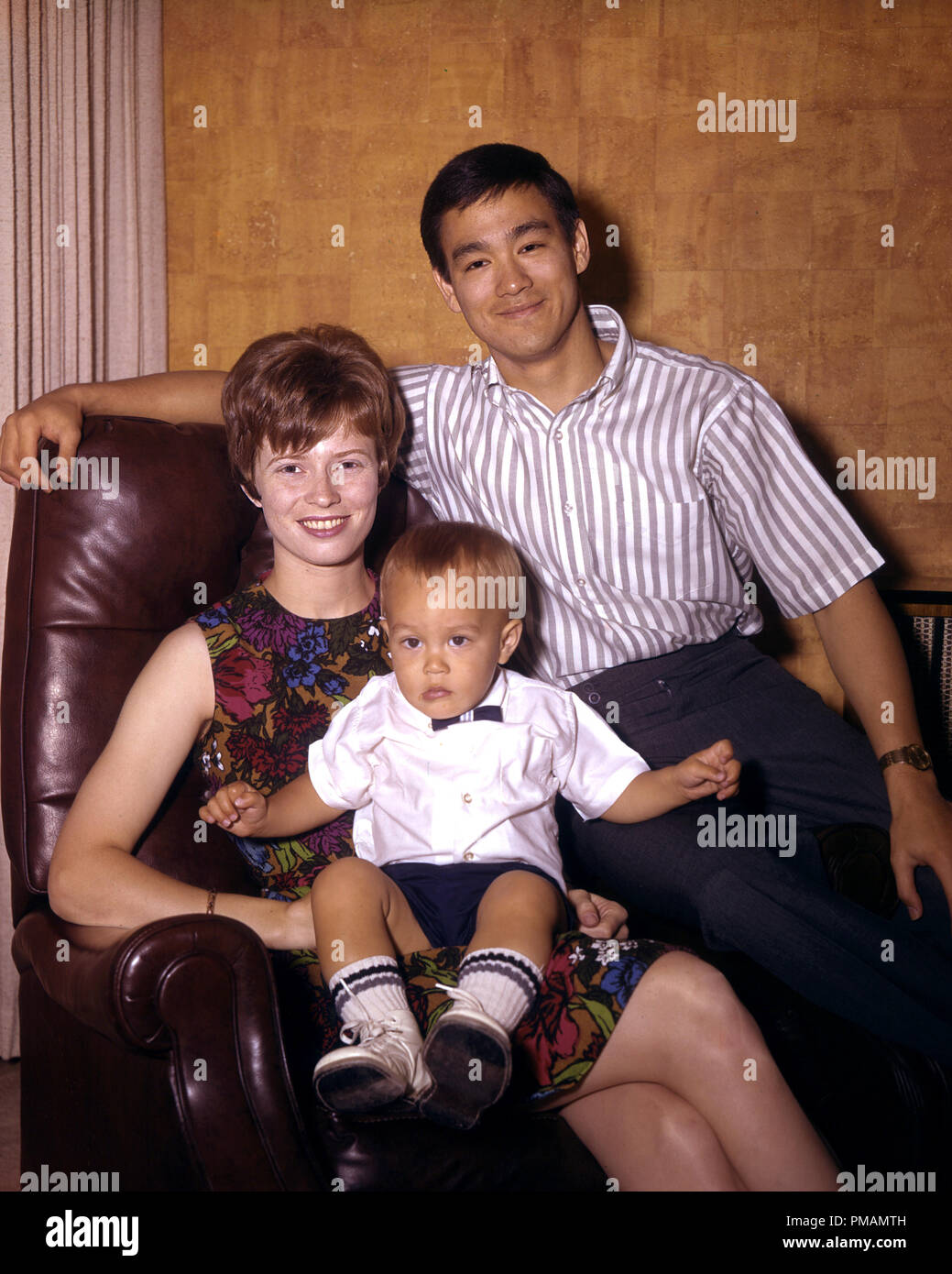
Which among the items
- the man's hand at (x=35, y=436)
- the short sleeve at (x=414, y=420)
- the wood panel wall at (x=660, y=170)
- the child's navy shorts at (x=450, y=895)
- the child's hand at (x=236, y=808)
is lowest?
the child's navy shorts at (x=450, y=895)

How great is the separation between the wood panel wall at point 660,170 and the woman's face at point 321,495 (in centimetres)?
120

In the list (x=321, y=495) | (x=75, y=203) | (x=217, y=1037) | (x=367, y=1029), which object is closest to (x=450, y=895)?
(x=367, y=1029)

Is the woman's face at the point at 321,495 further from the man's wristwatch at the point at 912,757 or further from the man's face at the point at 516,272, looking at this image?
the man's wristwatch at the point at 912,757

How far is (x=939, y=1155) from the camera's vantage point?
5.01 ft

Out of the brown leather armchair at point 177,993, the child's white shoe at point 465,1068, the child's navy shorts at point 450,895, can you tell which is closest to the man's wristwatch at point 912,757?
the brown leather armchair at point 177,993

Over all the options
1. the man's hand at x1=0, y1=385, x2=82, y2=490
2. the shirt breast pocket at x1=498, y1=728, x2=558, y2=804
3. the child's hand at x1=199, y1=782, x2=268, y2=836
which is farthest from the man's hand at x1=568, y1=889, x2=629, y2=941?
the man's hand at x1=0, y1=385, x2=82, y2=490

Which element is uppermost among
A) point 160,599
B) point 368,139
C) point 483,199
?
point 368,139

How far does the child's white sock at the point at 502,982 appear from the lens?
4.09 feet

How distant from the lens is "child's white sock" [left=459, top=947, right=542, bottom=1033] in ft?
4.09

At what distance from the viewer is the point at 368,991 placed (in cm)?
128

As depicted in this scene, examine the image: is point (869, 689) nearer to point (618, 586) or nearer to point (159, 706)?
point (618, 586)

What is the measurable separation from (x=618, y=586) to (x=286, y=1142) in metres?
1.14

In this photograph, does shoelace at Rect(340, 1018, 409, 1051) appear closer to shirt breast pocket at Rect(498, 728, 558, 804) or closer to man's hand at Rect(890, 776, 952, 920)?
shirt breast pocket at Rect(498, 728, 558, 804)
